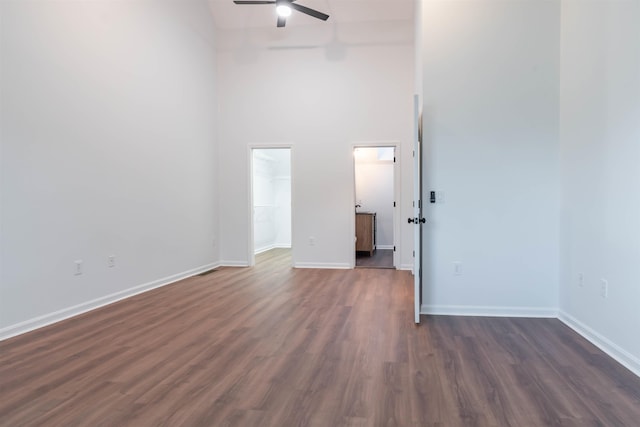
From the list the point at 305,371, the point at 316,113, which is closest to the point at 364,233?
the point at 316,113

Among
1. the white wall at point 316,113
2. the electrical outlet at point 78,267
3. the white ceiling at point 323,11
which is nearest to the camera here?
the electrical outlet at point 78,267

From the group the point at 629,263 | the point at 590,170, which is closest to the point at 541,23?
the point at 590,170

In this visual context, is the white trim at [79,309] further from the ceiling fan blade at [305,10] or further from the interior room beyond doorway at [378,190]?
the interior room beyond doorway at [378,190]

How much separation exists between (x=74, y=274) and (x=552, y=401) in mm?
3910

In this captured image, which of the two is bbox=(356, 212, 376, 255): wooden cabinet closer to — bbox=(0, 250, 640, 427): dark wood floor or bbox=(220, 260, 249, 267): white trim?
bbox=(220, 260, 249, 267): white trim

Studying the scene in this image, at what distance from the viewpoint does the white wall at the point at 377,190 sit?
8406mm

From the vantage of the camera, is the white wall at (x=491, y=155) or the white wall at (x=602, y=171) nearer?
the white wall at (x=602, y=171)

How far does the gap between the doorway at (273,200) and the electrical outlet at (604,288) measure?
6.43 m

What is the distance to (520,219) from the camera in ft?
11.2

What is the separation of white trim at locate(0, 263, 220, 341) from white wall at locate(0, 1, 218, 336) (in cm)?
1

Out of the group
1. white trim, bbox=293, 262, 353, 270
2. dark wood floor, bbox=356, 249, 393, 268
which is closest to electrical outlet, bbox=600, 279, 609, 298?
dark wood floor, bbox=356, 249, 393, 268

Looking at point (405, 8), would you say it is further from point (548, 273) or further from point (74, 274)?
point (74, 274)

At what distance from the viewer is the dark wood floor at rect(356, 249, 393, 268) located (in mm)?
6320

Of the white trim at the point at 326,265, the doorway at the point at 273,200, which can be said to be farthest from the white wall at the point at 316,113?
the doorway at the point at 273,200
